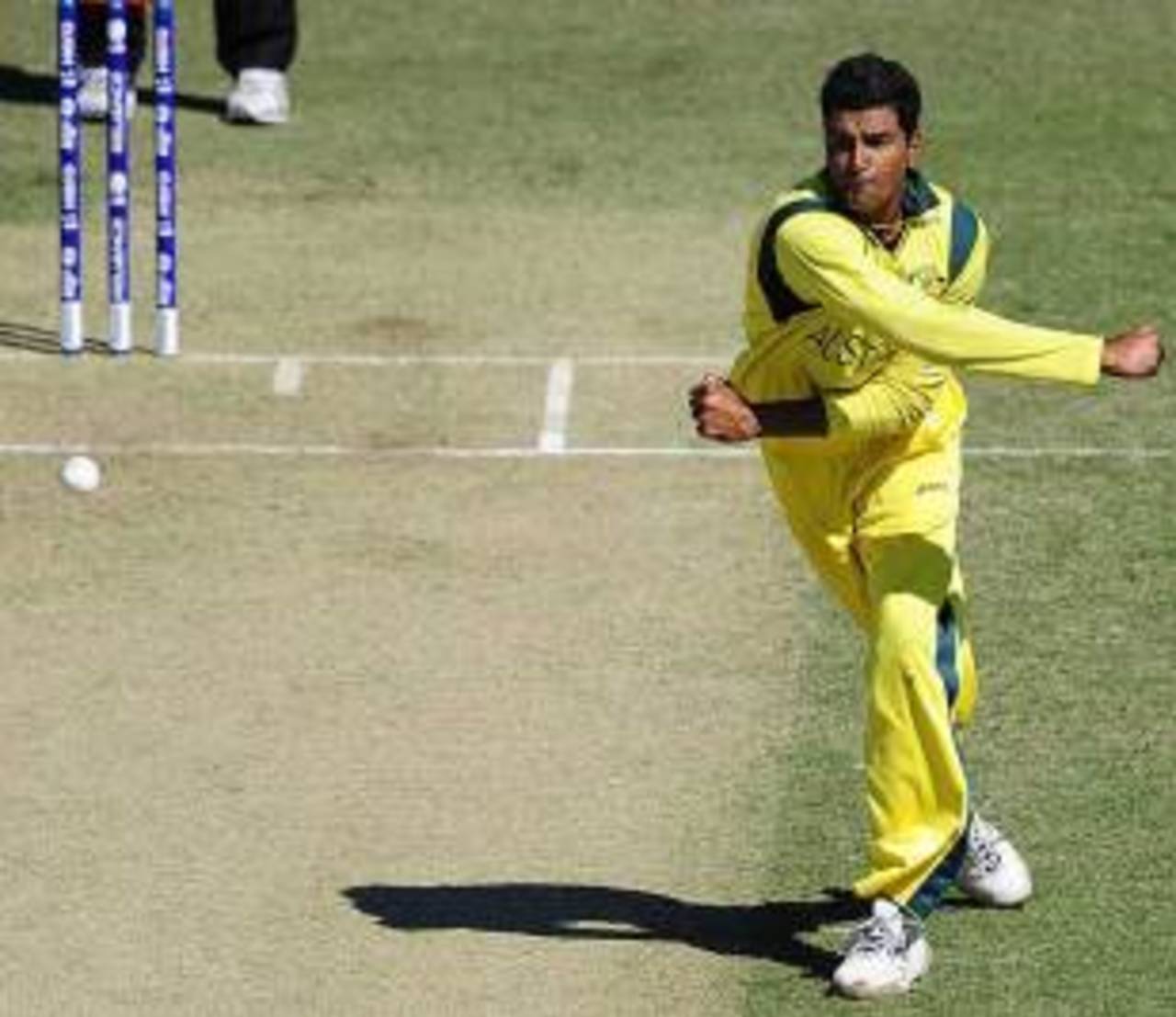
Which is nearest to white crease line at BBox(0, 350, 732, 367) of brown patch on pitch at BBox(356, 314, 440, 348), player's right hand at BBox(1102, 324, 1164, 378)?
brown patch on pitch at BBox(356, 314, 440, 348)

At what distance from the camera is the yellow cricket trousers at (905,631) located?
37.7ft

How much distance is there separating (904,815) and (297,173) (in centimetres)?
1068

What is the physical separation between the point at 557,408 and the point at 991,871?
6023mm

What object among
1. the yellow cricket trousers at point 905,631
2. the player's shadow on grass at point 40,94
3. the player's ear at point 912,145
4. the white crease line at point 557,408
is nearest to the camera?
the player's ear at point 912,145

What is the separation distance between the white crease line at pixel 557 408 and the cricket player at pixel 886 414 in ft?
17.8

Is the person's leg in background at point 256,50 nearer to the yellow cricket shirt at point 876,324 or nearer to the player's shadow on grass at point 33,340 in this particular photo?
the player's shadow on grass at point 33,340

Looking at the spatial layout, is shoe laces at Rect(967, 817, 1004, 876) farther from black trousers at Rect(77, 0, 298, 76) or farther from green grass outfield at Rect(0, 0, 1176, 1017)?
black trousers at Rect(77, 0, 298, 76)

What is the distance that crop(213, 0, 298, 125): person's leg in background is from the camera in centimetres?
2234

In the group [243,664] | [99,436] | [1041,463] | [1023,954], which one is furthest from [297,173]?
[1023,954]

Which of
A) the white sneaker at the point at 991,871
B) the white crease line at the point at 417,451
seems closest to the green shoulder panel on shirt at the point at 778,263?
the white sneaker at the point at 991,871

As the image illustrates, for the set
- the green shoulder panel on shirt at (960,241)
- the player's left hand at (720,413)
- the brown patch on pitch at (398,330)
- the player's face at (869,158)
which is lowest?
the brown patch on pitch at (398,330)

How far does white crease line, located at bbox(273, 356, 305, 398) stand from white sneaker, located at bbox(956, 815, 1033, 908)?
6.46 m

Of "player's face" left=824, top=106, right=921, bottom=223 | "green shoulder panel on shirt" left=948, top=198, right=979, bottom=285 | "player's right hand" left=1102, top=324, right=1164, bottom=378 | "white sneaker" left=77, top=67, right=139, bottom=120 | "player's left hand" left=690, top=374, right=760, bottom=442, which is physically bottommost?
"white sneaker" left=77, top=67, right=139, bottom=120

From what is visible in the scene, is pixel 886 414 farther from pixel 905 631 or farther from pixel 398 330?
pixel 398 330
